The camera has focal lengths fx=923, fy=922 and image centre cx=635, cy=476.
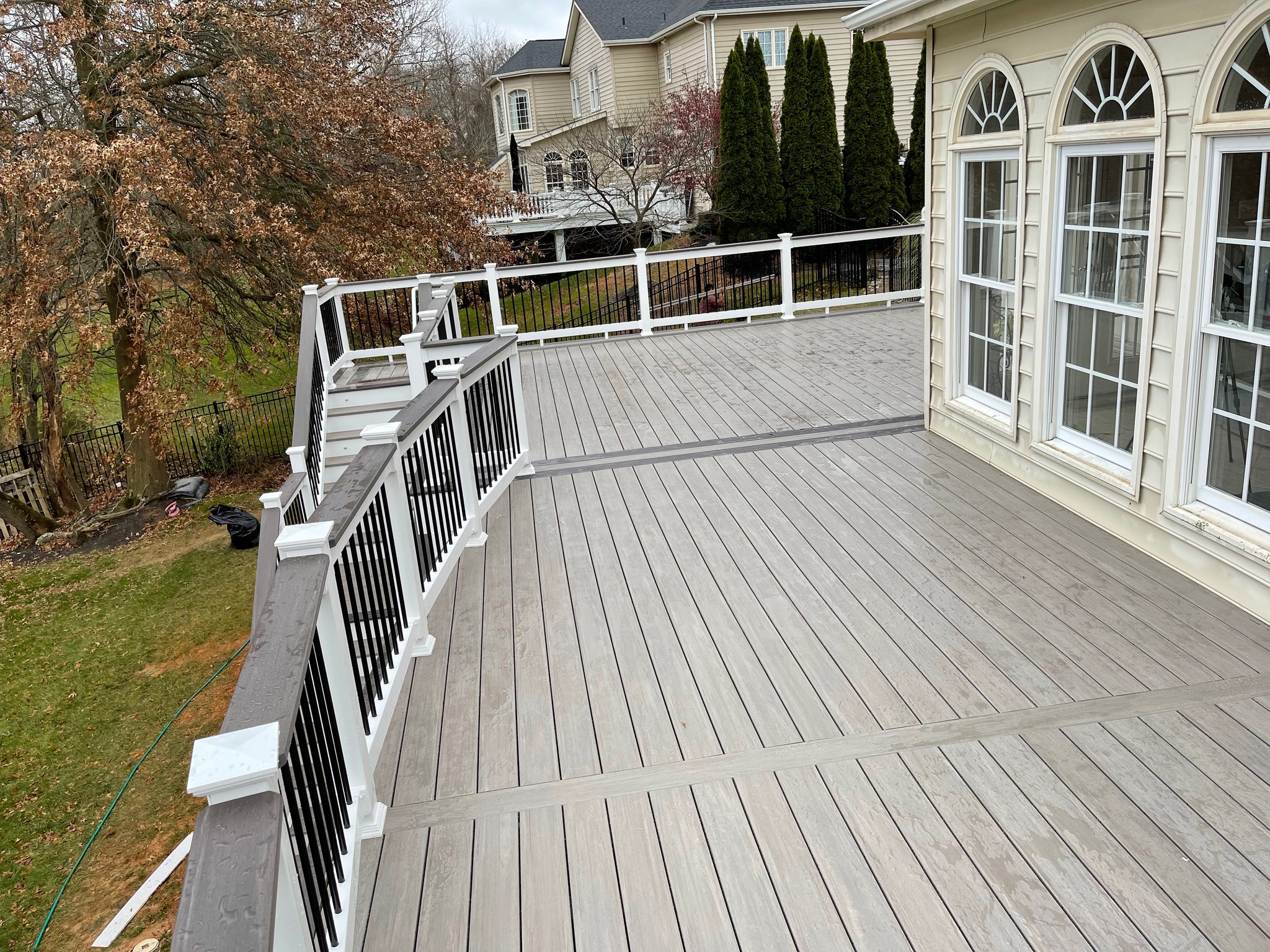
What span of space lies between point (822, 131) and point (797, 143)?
1.65 feet

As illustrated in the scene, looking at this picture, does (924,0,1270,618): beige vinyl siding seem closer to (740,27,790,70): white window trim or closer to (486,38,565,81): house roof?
(740,27,790,70): white window trim

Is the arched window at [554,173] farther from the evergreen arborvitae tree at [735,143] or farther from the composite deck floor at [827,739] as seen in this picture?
the composite deck floor at [827,739]

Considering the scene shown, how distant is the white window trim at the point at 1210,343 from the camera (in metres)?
3.46

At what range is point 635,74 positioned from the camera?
953 inches

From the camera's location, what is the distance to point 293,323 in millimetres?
13336

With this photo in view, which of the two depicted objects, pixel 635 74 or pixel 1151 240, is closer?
pixel 1151 240

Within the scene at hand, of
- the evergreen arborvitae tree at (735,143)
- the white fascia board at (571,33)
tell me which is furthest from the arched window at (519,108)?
the evergreen arborvitae tree at (735,143)

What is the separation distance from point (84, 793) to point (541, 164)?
2191 cm

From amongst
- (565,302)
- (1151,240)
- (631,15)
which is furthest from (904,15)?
(631,15)

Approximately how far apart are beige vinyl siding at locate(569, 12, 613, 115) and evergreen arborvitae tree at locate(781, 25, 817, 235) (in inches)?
315

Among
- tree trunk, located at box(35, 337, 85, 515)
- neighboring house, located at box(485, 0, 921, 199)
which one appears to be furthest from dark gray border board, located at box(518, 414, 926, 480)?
neighboring house, located at box(485, 0, 921, 199)

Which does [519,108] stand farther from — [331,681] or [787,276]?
[331,681]

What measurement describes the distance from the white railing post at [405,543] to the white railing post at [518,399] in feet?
7.05

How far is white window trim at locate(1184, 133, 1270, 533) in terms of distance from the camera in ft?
11.3
